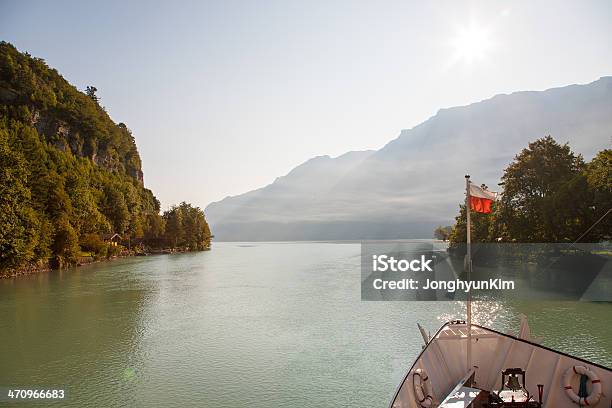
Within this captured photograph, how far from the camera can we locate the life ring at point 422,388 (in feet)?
36.0

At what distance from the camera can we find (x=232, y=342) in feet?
84.9

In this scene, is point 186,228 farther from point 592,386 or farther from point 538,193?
point 592,386

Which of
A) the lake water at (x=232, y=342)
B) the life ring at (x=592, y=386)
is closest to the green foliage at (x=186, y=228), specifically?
the lake water at (x=232, y=342)

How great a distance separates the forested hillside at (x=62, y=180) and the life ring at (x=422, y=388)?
61175 millimetres

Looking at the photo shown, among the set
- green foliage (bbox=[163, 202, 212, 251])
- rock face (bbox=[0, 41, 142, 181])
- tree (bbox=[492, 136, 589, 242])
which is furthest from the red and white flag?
green foliage (bbox=[163, 202, 212, 251])

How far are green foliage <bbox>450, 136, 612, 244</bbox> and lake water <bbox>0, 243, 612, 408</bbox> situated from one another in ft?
57.9

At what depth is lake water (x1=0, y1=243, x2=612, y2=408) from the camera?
17391 millimetres

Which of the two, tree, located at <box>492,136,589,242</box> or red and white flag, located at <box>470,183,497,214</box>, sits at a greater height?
tree, located at <box>492,136,589,242</box>

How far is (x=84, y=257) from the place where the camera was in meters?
85.1

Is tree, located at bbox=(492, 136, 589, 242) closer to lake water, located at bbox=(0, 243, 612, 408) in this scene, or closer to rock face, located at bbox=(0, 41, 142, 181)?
lake water, located at bbox=(0, 243, 612, 408)

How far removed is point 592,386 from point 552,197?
48029 mm

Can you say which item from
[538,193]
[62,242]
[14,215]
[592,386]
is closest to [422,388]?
[592,386]

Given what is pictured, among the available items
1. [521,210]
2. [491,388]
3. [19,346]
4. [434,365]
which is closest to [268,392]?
[434,365]

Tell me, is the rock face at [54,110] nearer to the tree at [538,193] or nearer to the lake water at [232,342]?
the lake water at [232,342]
